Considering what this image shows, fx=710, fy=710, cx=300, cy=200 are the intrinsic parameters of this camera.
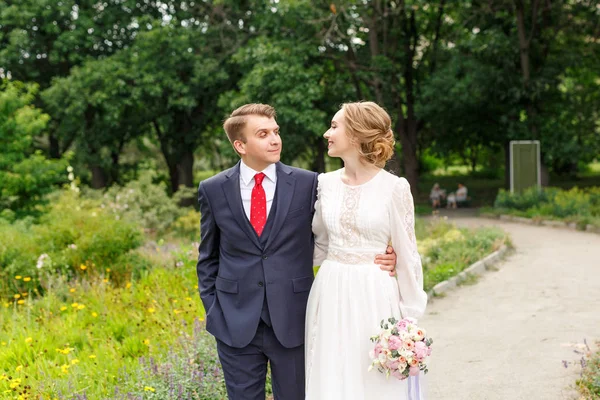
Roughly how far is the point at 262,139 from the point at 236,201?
0.34m

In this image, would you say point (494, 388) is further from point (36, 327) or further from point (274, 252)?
point (36, 327)

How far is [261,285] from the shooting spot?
3457mm

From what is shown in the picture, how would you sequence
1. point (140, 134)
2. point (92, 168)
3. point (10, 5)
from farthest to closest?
1. point (140, 134)
2. point (92, 168)
3. point (10, 5)

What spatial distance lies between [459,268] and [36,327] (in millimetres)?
6393

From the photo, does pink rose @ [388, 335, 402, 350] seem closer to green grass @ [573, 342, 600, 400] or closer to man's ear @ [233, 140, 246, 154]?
man's ear @ [233, 140, 246, 154]

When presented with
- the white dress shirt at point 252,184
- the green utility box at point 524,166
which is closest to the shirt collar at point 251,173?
the white dress shirt at point 252,184

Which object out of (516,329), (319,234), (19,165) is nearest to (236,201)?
(319,234)

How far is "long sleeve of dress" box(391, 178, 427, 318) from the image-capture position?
11.3 feet

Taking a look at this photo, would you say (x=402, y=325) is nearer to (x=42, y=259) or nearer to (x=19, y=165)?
(x=42, y=259)

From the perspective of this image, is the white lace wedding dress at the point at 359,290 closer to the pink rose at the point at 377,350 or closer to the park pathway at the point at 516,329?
the pink rose at the point at 377,350

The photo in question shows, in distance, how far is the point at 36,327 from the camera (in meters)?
7.19

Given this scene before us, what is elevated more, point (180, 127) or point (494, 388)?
point (180, 127)

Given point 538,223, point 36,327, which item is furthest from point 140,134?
point 36,327

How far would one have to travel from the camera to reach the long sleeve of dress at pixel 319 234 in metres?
3.60
